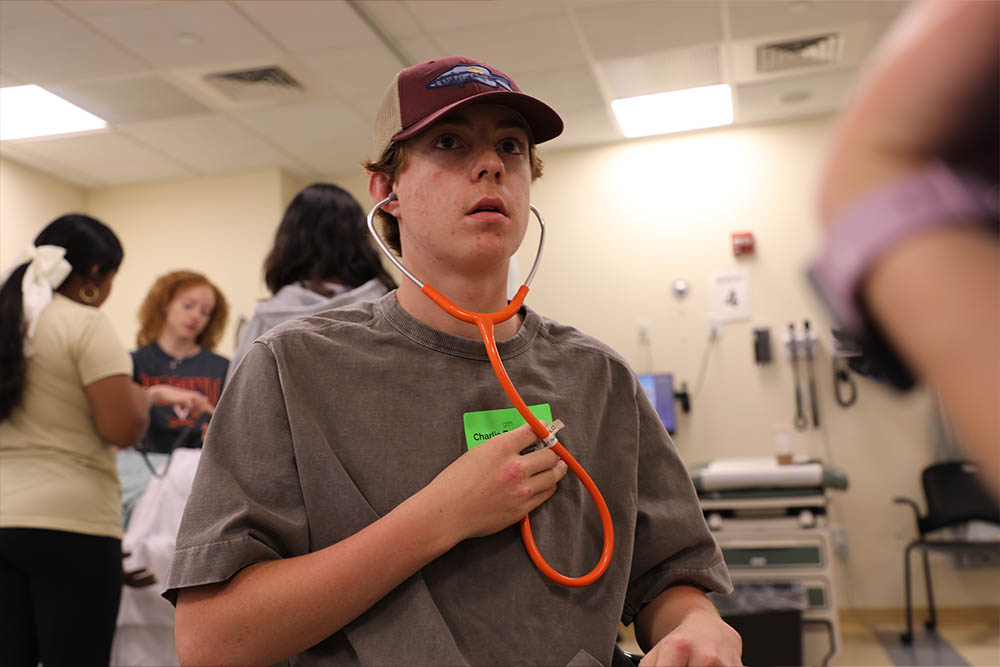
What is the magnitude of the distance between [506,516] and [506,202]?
40cm

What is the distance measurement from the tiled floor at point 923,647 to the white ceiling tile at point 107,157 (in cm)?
375

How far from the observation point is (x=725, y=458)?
4836 mm

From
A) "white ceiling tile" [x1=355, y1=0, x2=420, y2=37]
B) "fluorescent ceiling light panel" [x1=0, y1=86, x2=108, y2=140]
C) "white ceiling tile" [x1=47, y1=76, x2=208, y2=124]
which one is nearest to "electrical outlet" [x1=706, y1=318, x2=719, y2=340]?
"white ceiling tile" [x1=355, y1=0, x2=420, y2=37]

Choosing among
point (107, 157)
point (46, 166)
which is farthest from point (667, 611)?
point (46, 166)

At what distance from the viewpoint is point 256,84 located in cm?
402

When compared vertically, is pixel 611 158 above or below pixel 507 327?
above

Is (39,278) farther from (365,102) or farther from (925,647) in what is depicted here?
(925,647)

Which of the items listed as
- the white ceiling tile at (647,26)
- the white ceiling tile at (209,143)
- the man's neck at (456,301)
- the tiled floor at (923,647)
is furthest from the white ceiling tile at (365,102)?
the man's neck at (456,301)

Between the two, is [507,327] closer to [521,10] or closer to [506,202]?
[506,202]

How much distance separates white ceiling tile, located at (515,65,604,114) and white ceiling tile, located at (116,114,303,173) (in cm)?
163

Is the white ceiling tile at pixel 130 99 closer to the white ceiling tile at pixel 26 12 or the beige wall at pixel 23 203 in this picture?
the white ceiling tile at pixel 26 12

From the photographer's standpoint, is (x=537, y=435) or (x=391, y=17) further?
(x=391, y=17)

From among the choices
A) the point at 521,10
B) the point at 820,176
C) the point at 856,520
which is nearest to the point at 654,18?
the point at 521,10

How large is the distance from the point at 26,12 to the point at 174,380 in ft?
5.00
